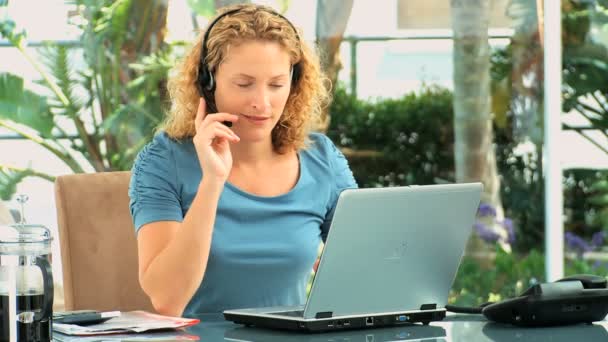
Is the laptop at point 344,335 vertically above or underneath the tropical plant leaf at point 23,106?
underneath

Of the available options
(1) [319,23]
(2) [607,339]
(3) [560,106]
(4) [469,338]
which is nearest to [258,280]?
(4) [469,338]

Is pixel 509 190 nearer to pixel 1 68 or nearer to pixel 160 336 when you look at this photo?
pixel 1 68

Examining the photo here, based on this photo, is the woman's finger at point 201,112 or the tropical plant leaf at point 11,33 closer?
the woman's finger at point 201,112

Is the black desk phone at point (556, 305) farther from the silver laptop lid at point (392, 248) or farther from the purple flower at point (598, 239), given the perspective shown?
the purple flower at point (598, 239)

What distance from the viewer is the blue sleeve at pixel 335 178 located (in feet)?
8.20

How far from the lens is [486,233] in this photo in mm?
5125

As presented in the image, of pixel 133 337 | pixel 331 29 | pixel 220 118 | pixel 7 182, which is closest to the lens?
pixel 133 337

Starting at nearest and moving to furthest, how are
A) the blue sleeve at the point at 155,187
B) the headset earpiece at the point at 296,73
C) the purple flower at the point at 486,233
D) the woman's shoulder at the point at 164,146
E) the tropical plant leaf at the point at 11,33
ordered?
1. the blue sleeve at the point at 155,187
2. the woman's shoulder at the point at 164,146
3. the headset earpiece at the point at 296,73
4. the tropical plant leaf at the point at 11,33
5. the purple flower at the point at 486,233

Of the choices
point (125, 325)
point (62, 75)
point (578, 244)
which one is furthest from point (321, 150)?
point (578, 244)

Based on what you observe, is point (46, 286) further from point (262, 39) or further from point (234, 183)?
point (262, 39)

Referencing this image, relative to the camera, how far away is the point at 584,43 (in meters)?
5.12

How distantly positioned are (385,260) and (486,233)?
11.0 feet

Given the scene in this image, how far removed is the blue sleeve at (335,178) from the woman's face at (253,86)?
0.28 m

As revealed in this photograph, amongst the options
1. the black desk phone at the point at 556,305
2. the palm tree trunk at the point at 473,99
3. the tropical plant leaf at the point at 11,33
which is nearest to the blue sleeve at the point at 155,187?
the black desk phone at the point at 556,305
